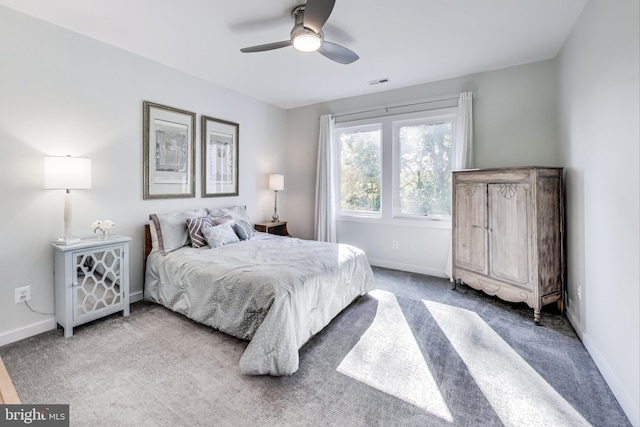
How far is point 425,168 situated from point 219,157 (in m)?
2.91

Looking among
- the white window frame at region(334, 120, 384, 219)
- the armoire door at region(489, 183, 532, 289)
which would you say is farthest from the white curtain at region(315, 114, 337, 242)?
the armoire door at region(489, 183, 532, 289)

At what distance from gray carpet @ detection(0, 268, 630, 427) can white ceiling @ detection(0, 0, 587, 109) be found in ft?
8.74

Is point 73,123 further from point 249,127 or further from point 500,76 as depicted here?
point 500,76

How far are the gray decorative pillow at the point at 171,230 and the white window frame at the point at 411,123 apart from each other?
287cm

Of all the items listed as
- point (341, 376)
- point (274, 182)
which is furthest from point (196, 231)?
point (341, 376)

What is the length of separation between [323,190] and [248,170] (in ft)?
4.08

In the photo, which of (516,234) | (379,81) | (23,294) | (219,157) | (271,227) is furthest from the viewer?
(271,227)

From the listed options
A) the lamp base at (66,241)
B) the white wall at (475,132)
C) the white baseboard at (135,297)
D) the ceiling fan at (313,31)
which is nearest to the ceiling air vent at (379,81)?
the white wall at (475,132)

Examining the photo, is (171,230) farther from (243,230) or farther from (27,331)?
(27,331)

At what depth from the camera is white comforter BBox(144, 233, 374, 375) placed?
1.89m

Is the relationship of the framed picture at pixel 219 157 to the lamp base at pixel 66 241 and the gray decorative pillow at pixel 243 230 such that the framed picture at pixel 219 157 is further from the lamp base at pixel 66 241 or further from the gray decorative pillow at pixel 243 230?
the lamp base at pixel 66 241

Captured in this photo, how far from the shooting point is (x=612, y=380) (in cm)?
176

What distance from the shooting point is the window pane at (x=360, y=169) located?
4484mm

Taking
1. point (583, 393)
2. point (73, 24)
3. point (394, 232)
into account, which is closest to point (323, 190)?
point (394, 232)
